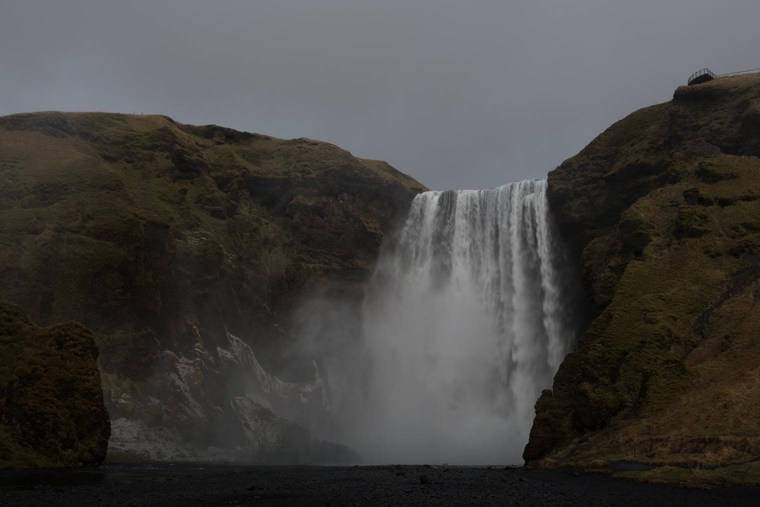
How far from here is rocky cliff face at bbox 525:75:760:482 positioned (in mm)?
36000

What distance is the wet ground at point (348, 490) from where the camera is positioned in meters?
25.2

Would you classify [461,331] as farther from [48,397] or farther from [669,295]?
[48,397]

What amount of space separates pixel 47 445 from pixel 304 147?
2370 inches

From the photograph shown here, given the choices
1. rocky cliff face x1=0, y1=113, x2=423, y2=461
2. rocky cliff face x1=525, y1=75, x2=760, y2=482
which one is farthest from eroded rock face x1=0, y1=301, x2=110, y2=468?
rocky cliff face x1=525, y1=75, x2=760, y2=482

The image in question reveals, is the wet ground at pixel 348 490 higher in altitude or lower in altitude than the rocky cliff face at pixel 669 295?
lower

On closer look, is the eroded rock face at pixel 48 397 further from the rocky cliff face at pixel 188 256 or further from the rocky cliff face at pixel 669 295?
the rocky cliff face at pixel 669 295

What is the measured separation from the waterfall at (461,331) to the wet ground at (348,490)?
90.4ft

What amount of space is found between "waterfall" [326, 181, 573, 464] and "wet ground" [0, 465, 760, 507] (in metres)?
27.5

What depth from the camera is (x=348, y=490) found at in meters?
29.5

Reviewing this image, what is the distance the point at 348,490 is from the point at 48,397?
22.1 meters

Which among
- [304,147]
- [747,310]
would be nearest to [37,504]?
[747,310]

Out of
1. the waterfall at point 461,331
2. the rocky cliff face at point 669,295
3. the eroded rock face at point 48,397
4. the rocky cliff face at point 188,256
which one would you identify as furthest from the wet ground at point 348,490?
the waterfall at point 461,331

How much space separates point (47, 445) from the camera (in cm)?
4044

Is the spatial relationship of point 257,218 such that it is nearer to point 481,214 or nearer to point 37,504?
point 481,214
